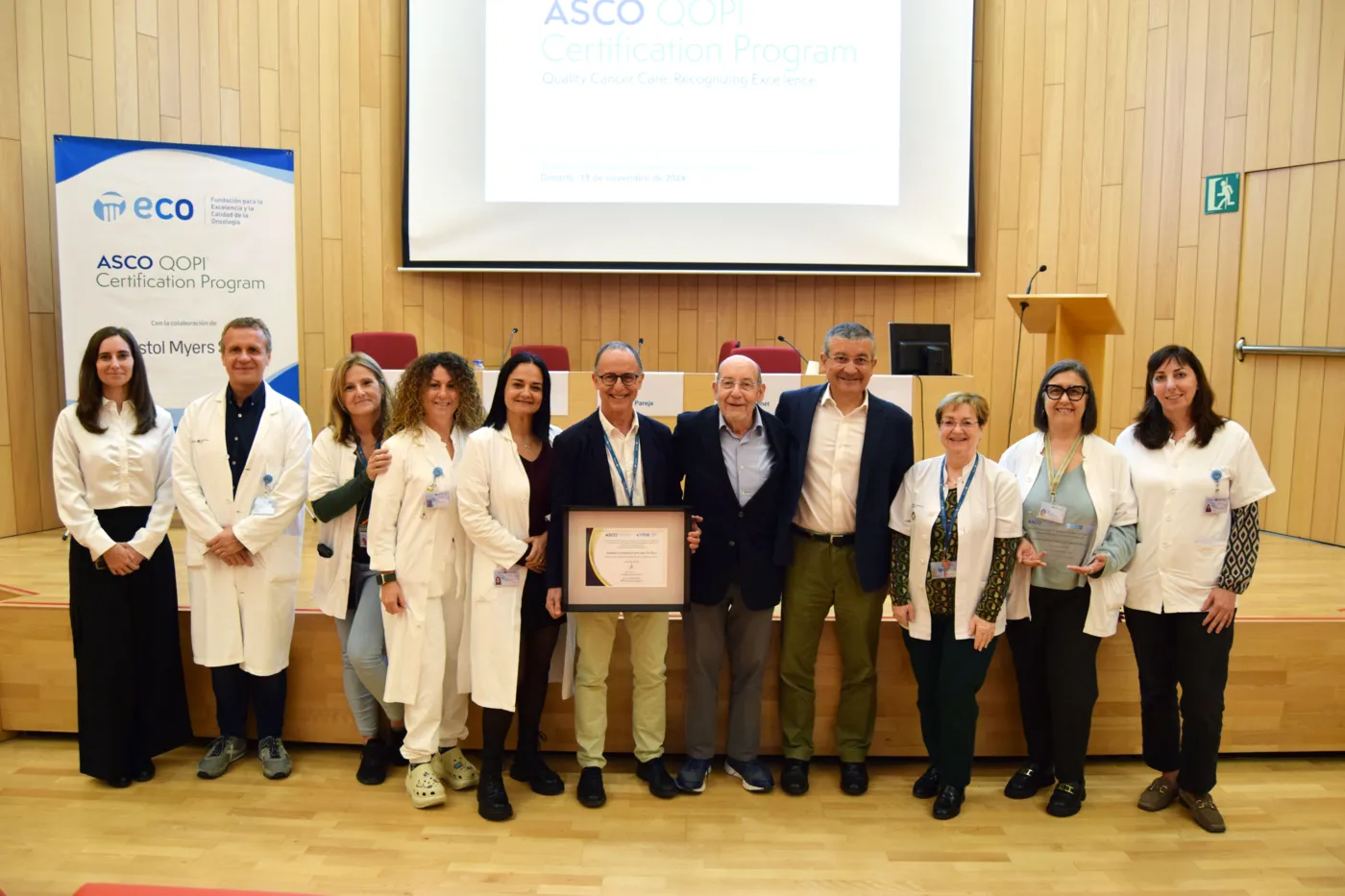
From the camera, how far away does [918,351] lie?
5.24 metres

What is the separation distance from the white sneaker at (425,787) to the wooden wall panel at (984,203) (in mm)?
3797

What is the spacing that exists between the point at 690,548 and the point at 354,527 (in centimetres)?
112

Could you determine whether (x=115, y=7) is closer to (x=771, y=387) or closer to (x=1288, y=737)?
(x=771, y=387)

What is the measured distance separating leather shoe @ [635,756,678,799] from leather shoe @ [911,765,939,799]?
0.80 metres

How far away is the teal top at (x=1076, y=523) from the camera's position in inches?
114

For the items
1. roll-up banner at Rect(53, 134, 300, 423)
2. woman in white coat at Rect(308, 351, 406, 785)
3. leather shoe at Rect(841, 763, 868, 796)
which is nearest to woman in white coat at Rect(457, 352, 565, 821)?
woman in white coat at Rect(308, 351, 406, 785)

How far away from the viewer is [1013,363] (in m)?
6.57

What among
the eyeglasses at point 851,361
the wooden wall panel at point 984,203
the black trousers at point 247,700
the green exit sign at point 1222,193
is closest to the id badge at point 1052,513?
the eyeglasses at point 851,361

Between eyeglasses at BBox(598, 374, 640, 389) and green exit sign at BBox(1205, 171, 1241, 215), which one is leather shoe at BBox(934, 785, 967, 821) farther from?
green exit sign at BBox(1205, 171, 1241, 215)

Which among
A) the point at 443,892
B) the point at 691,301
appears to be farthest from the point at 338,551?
the point at 691,301

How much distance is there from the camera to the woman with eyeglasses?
2902mm

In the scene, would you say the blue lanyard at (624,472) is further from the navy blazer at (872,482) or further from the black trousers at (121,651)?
the black trousers at (121,651)

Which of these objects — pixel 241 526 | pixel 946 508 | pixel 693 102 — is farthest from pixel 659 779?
pixel 693 102

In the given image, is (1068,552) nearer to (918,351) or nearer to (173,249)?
(918,351)
